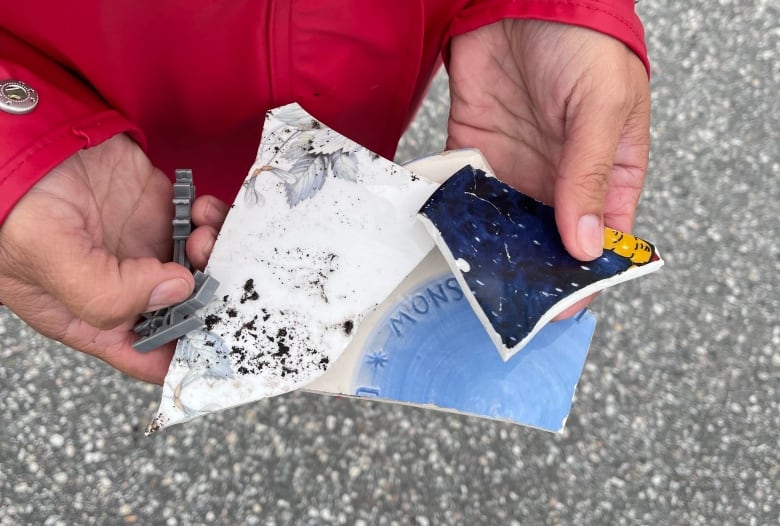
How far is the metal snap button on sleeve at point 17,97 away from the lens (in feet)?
1.89

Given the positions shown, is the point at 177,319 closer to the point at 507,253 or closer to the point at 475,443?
the point at 507,253

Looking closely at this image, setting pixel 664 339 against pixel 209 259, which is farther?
pixel 664 339

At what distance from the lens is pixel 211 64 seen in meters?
0.68

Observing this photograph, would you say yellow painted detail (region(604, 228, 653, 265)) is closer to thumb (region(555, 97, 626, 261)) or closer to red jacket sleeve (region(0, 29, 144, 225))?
thumb (region(555, 97, 626, 261))

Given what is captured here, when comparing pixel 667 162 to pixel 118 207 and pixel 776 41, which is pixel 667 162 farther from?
pixel 118 207

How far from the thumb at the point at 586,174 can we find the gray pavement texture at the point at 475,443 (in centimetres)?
56

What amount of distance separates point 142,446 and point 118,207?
52cm

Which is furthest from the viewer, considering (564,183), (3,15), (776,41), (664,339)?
(776,41)

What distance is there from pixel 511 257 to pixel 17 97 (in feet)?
1.47

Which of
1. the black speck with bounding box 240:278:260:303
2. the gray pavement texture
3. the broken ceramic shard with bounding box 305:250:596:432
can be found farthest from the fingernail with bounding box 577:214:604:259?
the gray pavement texture

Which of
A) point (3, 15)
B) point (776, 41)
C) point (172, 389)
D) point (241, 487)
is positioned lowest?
point (241, 487)

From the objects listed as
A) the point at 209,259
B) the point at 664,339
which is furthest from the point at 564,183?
the point at 664,339

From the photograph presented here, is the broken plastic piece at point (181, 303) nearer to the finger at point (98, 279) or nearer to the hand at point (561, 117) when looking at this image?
the finger at point (98, 279)

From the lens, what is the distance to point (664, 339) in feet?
4.14
